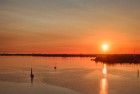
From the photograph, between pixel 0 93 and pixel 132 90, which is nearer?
pixel 0 93

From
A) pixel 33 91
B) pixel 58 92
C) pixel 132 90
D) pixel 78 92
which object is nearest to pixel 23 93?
pixel 33 91

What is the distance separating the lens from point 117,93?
118ft

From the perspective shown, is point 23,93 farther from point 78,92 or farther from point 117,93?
point 117,93

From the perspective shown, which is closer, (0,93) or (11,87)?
(0,93)

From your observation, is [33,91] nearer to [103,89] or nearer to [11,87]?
[11,87]

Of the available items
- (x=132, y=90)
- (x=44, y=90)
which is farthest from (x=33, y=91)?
(x=132, y=90)

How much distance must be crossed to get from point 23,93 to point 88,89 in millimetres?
8789

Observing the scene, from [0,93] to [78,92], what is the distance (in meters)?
9.38

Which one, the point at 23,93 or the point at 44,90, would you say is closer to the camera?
the point at 23,93

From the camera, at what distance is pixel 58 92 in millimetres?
36344

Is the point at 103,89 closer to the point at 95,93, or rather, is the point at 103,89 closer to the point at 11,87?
the point at 95,93

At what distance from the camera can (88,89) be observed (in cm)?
3912

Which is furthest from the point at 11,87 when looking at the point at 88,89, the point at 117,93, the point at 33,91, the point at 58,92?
the point at 117,93

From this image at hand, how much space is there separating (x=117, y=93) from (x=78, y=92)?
4744 mm
